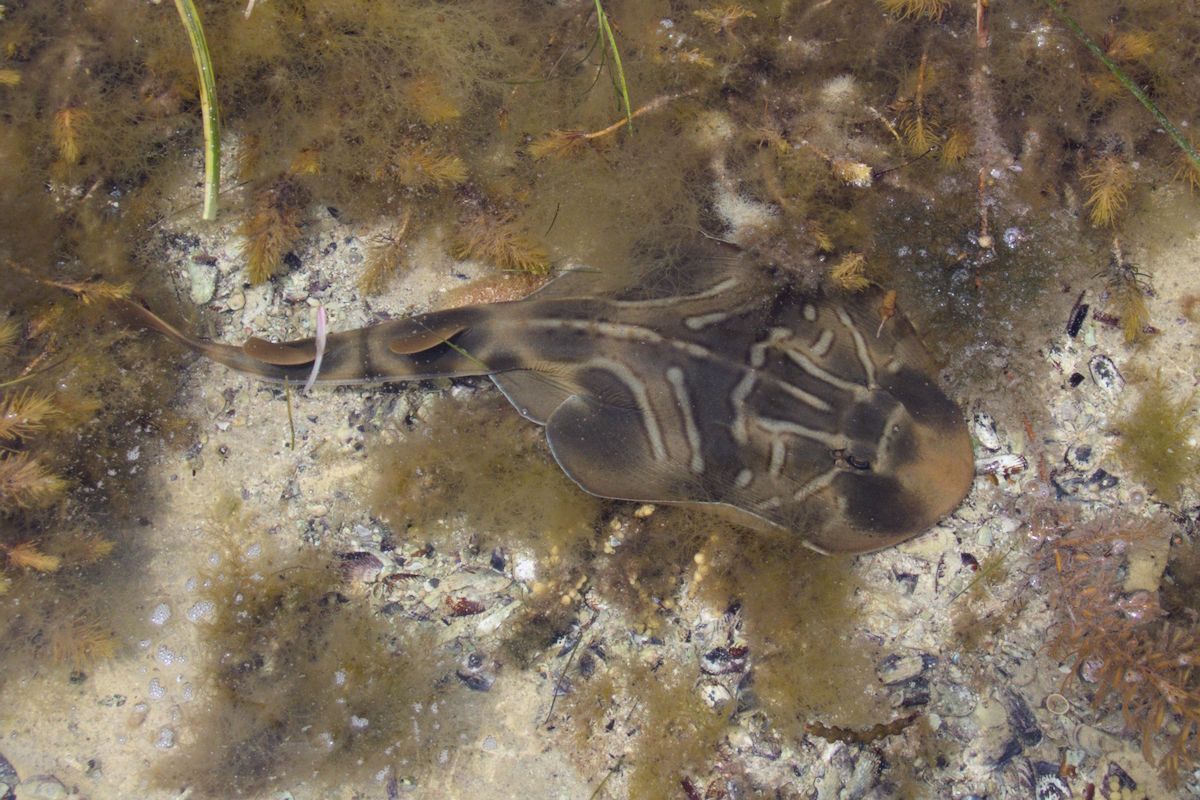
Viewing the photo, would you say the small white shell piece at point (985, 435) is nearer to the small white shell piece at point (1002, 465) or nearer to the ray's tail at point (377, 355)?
the small white shell piece at point (1002, 465)

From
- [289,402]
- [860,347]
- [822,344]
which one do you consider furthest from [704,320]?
[289,402]

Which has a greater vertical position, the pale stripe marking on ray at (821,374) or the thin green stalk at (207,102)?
the thin green stalk at (207,102)

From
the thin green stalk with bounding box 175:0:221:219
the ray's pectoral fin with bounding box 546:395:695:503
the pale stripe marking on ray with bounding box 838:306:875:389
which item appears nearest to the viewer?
the thin green stalk with bounding box 175:0:221:219

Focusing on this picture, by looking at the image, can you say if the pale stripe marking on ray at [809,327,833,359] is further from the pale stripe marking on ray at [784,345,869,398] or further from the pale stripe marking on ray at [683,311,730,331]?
the pale stripe marking on ray at [683,311,730,331]

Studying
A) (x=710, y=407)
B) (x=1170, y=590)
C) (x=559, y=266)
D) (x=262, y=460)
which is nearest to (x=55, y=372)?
(x=262, y=460)

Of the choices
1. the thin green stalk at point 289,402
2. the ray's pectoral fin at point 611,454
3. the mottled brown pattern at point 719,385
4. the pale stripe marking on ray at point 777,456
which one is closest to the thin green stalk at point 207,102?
the mottled brown pattern at point 719,385

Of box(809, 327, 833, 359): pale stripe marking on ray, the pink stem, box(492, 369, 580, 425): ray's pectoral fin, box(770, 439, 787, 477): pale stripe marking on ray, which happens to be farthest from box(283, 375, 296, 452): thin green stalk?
box(809, 327, 833, 359): pale stripe marking on ray

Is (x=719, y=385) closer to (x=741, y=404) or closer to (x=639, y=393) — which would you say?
(x=741, y=404)
